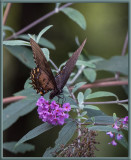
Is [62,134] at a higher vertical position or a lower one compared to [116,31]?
lower

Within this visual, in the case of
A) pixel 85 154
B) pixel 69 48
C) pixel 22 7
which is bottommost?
pixel 85 154

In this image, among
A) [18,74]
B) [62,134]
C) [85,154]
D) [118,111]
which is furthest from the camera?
[18,74]

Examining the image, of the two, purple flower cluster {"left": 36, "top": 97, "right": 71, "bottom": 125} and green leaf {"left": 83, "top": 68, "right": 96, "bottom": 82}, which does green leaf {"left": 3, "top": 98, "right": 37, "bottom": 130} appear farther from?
purple flower cluster {"left": 36, "top": 97, "right": 71, "bottom": 125}

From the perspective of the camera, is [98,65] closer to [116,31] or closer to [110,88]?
[110,88]

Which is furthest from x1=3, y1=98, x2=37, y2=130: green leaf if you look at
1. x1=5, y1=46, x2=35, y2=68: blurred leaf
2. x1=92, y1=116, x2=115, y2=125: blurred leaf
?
x1=92, y1=116, x2=115, y2=125: blurred leaf

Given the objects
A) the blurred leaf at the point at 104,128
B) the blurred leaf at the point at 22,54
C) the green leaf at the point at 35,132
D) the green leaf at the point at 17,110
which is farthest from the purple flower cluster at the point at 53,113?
the blurred leaf at the point at 22,54

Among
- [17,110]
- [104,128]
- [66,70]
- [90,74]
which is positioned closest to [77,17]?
[90,74]

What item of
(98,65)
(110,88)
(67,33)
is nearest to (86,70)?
(98,65)
